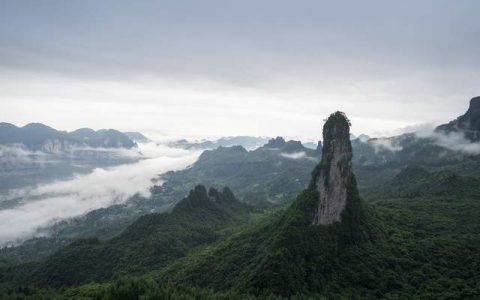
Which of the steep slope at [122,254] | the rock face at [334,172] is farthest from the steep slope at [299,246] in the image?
the steep slope at [122,254]

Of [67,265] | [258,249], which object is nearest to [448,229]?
[258,249]

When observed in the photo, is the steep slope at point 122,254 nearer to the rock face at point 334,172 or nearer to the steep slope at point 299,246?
the steep slope at point 299,246

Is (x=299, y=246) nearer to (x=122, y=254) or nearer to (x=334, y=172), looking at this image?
(x=334, y=172)

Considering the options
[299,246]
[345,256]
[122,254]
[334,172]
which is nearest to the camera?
[299,246]

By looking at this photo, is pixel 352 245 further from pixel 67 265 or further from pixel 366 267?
pixel 67 265

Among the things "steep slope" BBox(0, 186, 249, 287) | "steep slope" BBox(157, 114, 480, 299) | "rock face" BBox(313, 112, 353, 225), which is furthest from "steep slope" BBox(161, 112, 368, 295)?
"steep slope" BBox(0, 186, 249, 287)

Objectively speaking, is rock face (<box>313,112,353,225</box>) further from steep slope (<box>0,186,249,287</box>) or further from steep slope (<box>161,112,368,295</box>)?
steep slope (<box>0,186,249,287</box>)

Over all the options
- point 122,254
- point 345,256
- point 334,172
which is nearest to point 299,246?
point 345,256
